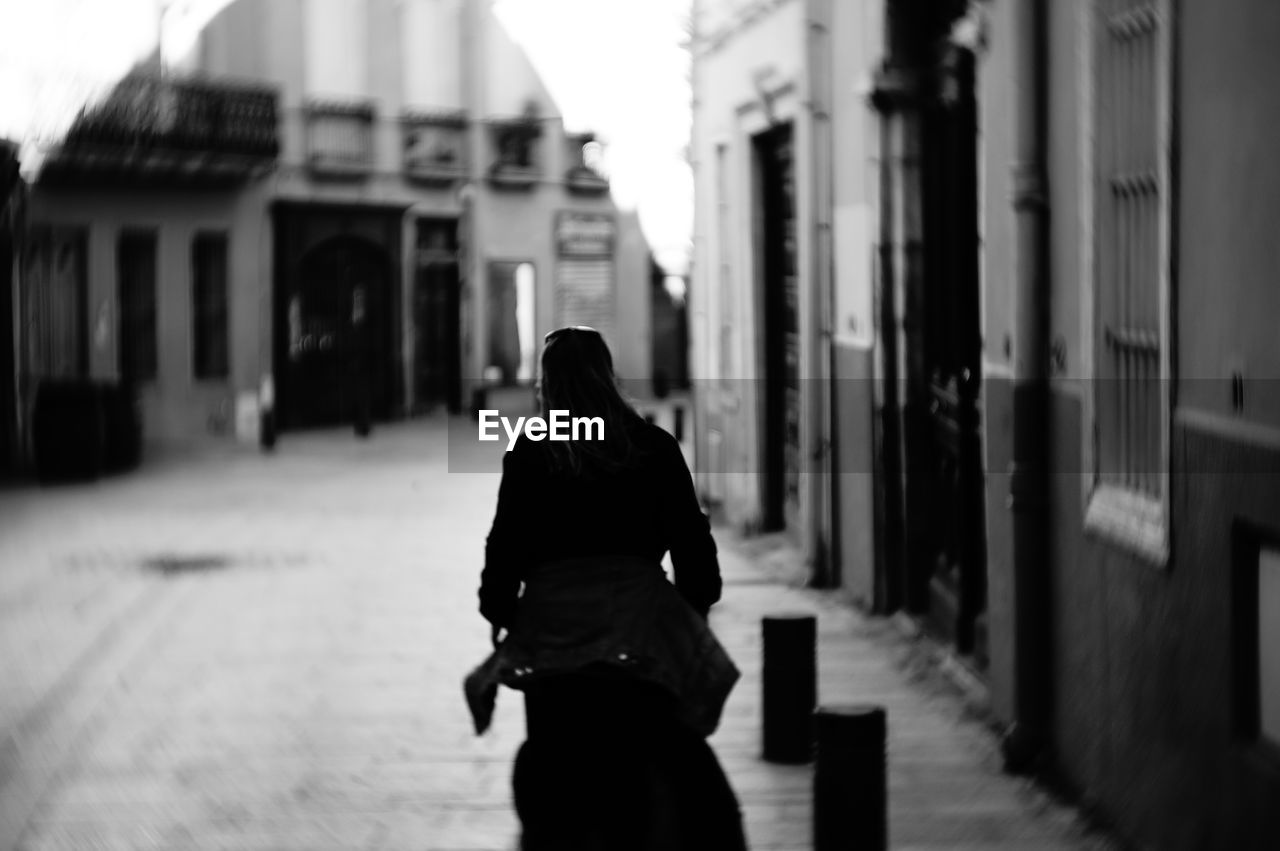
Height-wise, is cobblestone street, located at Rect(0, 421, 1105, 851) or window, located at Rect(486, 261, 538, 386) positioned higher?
window, located at Rect(486, 261, 538, 386)

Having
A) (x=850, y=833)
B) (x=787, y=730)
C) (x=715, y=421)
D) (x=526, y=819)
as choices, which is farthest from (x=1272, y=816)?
(x=715, y=421)

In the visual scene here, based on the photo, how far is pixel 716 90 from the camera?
16.9 meters

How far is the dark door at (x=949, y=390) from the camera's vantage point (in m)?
9.65

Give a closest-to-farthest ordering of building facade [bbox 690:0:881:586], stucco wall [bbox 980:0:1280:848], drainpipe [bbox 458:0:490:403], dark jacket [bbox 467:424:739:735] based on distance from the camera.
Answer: dark jacket [bbox 467:424:739:735] → stucco wall [bbox 980:0:1280:848] → building facade [bbox 690:0:881:586] → drainpipe [bbox 458:0:490:403]

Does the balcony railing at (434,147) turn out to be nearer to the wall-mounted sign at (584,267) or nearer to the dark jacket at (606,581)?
the wall-mounted sign at (584,267)

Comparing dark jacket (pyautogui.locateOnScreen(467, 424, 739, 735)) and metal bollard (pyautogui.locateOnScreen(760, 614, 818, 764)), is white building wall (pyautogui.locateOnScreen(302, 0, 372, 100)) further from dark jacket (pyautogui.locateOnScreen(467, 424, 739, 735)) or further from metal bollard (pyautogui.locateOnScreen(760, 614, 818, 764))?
dark jacket (pyautogui.locateOnScreen(467, 424, 739, 735))

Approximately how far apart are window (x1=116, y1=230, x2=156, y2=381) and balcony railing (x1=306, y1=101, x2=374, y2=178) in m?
3.67

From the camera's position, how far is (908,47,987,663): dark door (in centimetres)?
965

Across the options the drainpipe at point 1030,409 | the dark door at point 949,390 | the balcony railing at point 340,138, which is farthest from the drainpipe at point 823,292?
the balcony railing at point 340,138

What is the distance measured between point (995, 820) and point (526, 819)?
298cm

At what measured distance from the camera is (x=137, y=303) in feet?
96.4

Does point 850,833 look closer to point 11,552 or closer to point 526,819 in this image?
point 526,819

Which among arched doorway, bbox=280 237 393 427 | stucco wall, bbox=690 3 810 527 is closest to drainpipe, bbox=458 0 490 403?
arched doorway, bbox=280 237 393 427

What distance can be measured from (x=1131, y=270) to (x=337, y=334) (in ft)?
89.0
